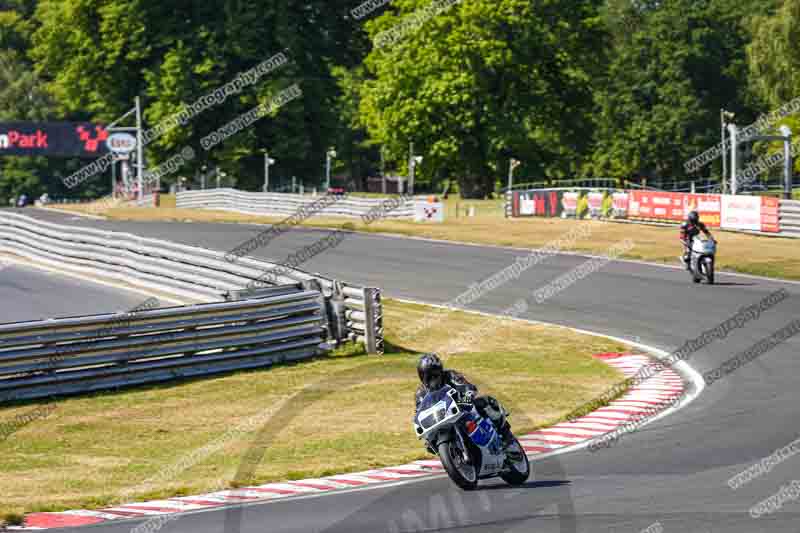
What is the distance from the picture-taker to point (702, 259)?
28578mm

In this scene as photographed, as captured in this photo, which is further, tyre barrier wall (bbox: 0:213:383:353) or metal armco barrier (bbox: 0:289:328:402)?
tyre barrier wall (bbox: 0:213:383:353)

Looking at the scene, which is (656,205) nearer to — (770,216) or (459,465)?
(770,216)

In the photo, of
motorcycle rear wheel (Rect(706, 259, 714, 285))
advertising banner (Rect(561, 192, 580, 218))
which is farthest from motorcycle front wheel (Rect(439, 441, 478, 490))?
advertising banner (Rect(561, 192, 580, 218))

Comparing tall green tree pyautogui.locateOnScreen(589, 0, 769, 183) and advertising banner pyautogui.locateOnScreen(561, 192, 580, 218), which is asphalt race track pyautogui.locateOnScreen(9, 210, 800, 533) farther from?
tall green tree pyautogui.locateOnScreen(589, 0, 769, 183)

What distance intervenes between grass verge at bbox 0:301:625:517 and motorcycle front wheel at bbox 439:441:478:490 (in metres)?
1.94

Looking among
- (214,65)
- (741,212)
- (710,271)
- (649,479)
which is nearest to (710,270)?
(710,271)

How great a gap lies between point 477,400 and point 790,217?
99.5 feet

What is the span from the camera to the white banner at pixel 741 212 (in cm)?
4062

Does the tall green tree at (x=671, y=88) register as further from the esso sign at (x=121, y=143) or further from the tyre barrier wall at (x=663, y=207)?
the tyre barrier wall at (x=663, y=207)

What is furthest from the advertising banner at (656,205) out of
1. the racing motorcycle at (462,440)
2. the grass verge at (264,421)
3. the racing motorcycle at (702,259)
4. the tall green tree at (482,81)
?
the racing motorcycle at (462,440)

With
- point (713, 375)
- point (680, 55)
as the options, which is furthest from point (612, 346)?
point (680, 55)

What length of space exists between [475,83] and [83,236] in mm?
38158

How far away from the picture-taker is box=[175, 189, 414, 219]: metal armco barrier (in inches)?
2006

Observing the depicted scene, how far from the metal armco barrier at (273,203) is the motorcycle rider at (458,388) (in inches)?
1541
